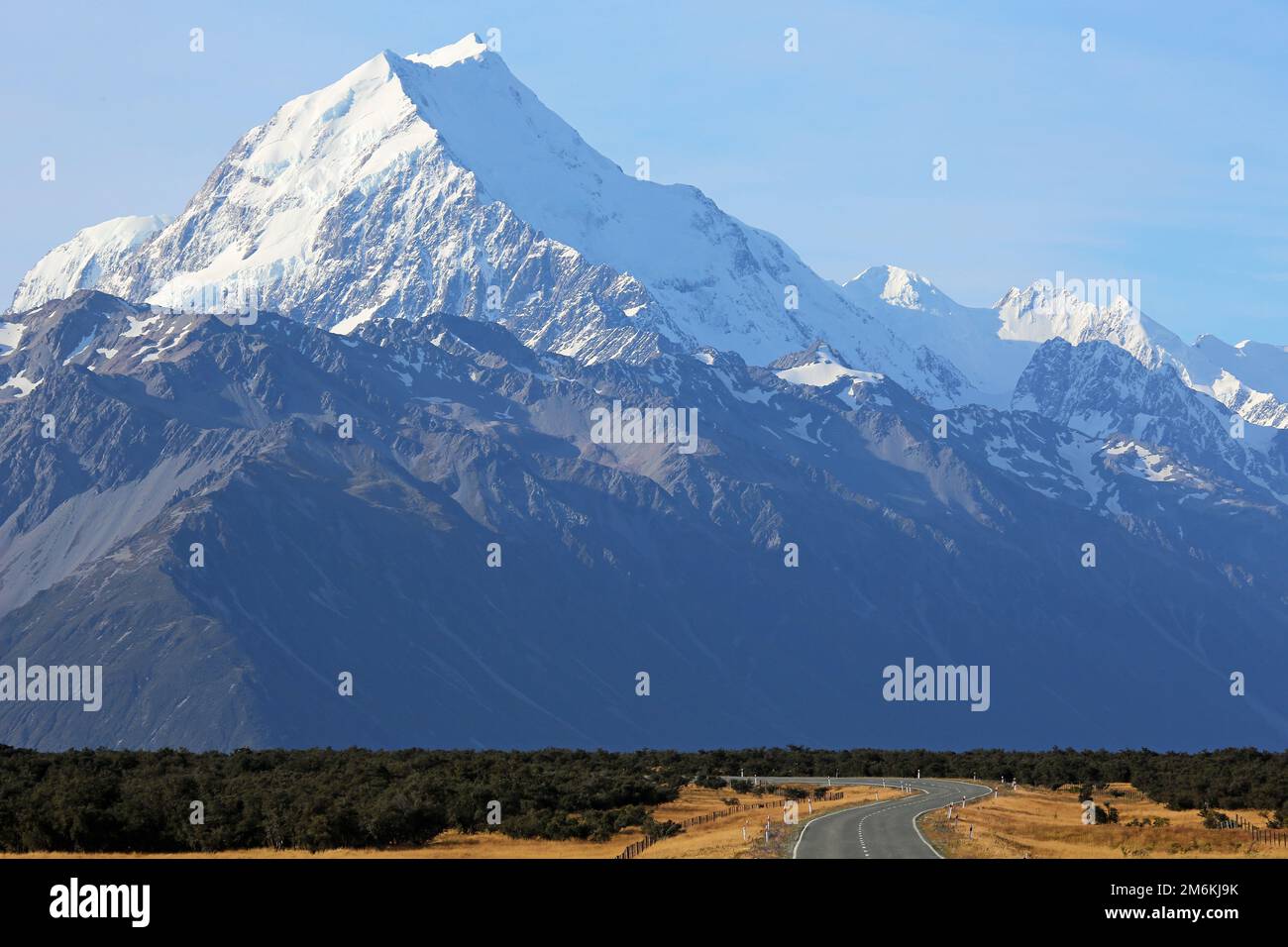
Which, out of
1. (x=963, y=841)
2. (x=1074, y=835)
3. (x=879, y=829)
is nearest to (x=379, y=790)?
(x=879, y=829)

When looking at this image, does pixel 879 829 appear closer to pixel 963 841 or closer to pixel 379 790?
pixel 963 841

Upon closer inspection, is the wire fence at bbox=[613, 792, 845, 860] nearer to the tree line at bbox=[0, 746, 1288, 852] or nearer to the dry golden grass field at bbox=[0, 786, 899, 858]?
the dry golden grass field at bbox=[0, 786, 899, 858]

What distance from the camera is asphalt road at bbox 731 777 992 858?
7356cm

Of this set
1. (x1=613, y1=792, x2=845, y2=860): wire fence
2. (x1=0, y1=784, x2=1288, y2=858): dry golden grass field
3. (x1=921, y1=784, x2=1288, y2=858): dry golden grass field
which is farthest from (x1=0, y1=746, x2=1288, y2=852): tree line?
(x1=921, y1=784, x2=1288, y2=858): dry golden grass field

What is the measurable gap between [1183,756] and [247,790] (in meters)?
101

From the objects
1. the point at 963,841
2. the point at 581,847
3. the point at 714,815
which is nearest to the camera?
the point at 963,841

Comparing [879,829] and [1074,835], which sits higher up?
[879,829]

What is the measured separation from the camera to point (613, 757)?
15612 cm

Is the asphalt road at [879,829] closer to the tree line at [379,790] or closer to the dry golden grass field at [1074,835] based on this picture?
the dry golden grass field at [1074,835]

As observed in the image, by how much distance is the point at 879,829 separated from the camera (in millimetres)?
86750

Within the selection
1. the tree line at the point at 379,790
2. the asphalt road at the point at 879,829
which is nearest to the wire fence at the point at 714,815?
the tree line at the point at 379,790

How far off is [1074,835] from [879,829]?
869 centimetres
